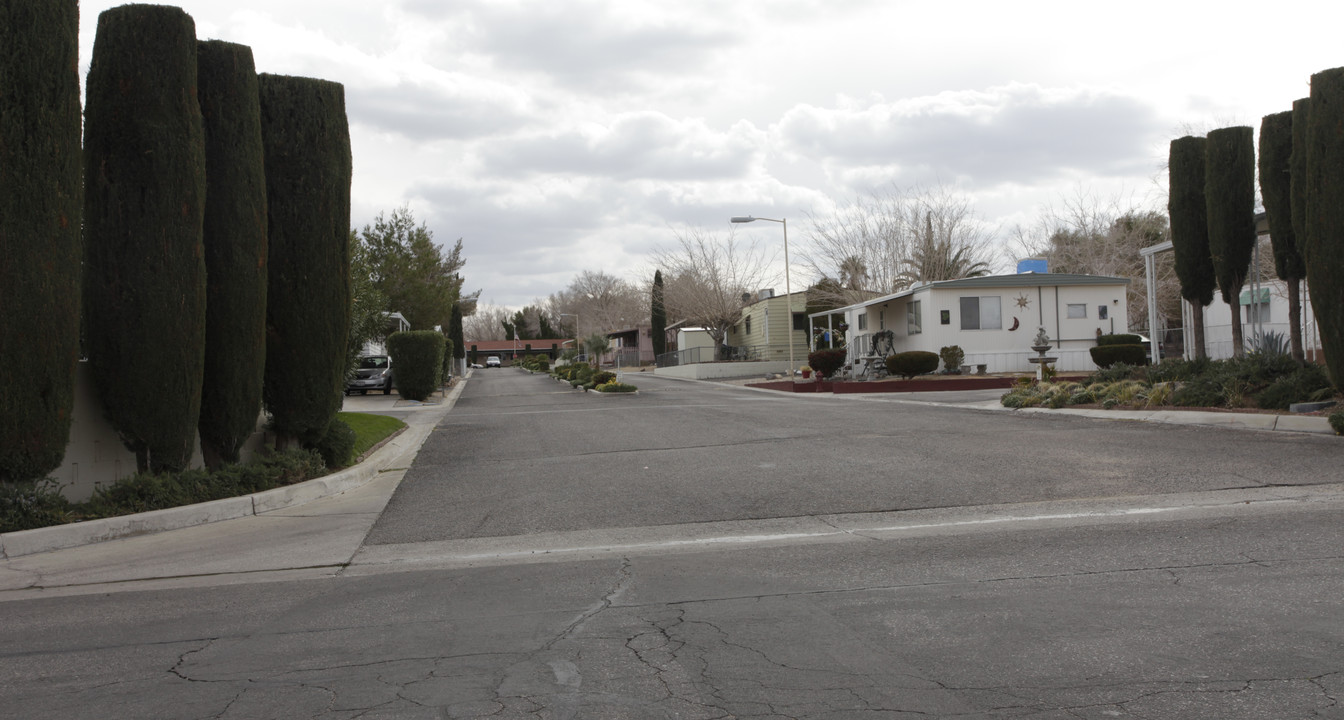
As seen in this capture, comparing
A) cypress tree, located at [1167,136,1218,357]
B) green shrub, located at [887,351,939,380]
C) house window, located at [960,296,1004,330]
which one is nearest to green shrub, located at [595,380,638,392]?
green shrub, located at [887,351,939,380]

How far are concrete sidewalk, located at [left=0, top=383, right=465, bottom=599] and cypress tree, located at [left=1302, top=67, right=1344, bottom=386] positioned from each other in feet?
39.1

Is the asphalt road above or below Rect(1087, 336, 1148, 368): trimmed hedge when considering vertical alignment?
below

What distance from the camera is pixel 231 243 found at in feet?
32.3

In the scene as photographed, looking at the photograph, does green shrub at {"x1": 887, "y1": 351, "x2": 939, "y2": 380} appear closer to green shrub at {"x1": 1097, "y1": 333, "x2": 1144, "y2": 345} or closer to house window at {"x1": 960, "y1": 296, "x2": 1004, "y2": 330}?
house window at {"x1": 960, "y1": 296, "x2": 1004, "y2": 330}

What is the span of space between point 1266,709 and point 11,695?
17.8ft

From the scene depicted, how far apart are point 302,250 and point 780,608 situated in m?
7.79

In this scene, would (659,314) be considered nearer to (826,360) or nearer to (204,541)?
(826,360)

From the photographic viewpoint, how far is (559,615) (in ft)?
17.4

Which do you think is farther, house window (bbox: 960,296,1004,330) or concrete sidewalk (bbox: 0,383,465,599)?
house window (bbox: 960,296,1004,330)

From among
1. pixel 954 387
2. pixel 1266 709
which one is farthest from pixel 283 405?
pixel 954 387

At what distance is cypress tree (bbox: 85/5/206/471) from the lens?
891 centimetres

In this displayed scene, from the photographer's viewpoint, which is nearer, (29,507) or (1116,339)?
(29,507)

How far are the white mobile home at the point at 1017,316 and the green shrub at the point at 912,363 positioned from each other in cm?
229

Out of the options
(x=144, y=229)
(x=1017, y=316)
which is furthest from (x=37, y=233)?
(x=1017, y=316)
